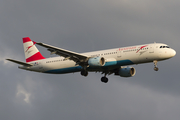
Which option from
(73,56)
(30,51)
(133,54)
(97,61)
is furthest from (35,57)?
(133,54)

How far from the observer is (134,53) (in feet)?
195

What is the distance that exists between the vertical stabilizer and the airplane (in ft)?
8.04

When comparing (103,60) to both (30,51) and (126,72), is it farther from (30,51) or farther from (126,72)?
(30,51)

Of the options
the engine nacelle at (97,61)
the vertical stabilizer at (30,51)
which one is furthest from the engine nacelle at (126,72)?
the vertical stabilizer at (30,51)

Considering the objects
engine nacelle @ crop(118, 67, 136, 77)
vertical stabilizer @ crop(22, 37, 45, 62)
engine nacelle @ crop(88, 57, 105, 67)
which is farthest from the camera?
vertical stabilizer @ crop(22, 37, 45, 62)

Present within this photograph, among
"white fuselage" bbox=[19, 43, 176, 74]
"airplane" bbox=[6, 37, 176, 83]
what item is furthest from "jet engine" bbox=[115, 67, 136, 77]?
"white fuselage" bbox=[19, 43, 176, 74]

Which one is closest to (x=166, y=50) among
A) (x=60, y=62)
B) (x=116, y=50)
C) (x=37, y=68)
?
(x=116, y=50)

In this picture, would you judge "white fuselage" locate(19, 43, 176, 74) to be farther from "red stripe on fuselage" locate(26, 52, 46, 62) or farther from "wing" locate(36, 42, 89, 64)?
"red stripe on fuselage" locate(26, 52, 46, 62)

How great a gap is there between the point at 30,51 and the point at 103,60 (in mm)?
20760

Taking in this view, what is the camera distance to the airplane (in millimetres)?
59094

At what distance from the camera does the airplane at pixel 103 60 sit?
5909 cm

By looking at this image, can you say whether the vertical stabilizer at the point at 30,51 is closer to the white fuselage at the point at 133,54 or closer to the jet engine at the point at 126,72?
the white fuselage at the point at 133,54

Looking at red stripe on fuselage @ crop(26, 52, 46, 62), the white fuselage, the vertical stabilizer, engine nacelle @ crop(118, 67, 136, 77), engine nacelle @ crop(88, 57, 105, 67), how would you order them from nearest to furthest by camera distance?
the white fuselage, engine nacelle @ crop(88, 57, 105, 67), engine nacelle @ crop(118, 67, 136, 77), red stripe on fuselage @ crop(26, 52, 46, 62), the vertical stabilizer

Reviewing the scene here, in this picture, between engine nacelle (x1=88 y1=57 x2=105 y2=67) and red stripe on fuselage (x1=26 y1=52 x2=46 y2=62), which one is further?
red stripe on fuselage (x1=26 y1=52 x2=46 y2=62)
